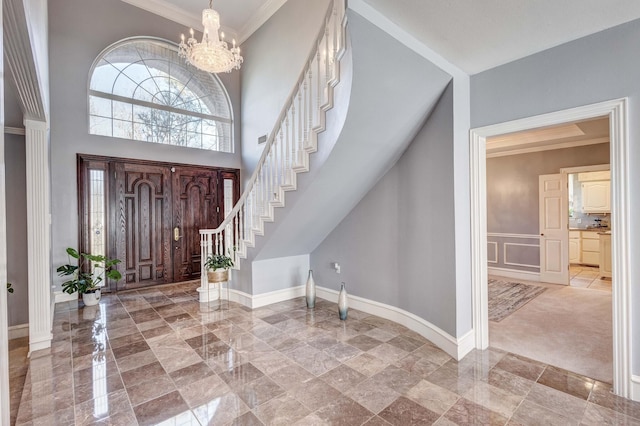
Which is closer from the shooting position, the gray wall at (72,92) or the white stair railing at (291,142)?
the white stair railing at (291,142)

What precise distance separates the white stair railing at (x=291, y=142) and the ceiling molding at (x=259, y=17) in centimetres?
329

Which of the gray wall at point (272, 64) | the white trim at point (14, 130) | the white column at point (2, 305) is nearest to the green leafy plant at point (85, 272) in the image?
the white trim at point (14, 130)

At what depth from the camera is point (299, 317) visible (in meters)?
3.98

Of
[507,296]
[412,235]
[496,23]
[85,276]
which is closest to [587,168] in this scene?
[507,296]

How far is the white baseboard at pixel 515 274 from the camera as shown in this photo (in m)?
6.19

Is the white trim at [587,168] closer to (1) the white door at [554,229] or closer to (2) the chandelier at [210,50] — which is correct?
(1) the white door at [554,229]

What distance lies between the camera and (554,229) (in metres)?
5.92

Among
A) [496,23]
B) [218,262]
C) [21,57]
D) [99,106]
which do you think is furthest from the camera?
[99,106]

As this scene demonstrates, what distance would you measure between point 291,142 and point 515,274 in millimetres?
5815

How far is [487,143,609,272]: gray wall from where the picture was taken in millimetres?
5941

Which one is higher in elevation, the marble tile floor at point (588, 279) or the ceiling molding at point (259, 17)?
the ceiling molding at point (259, 17)

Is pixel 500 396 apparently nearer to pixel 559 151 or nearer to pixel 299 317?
pixel 299 317

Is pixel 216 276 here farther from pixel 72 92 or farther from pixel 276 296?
pixel 72 92

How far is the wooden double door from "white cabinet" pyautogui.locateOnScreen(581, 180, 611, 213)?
9.42m
